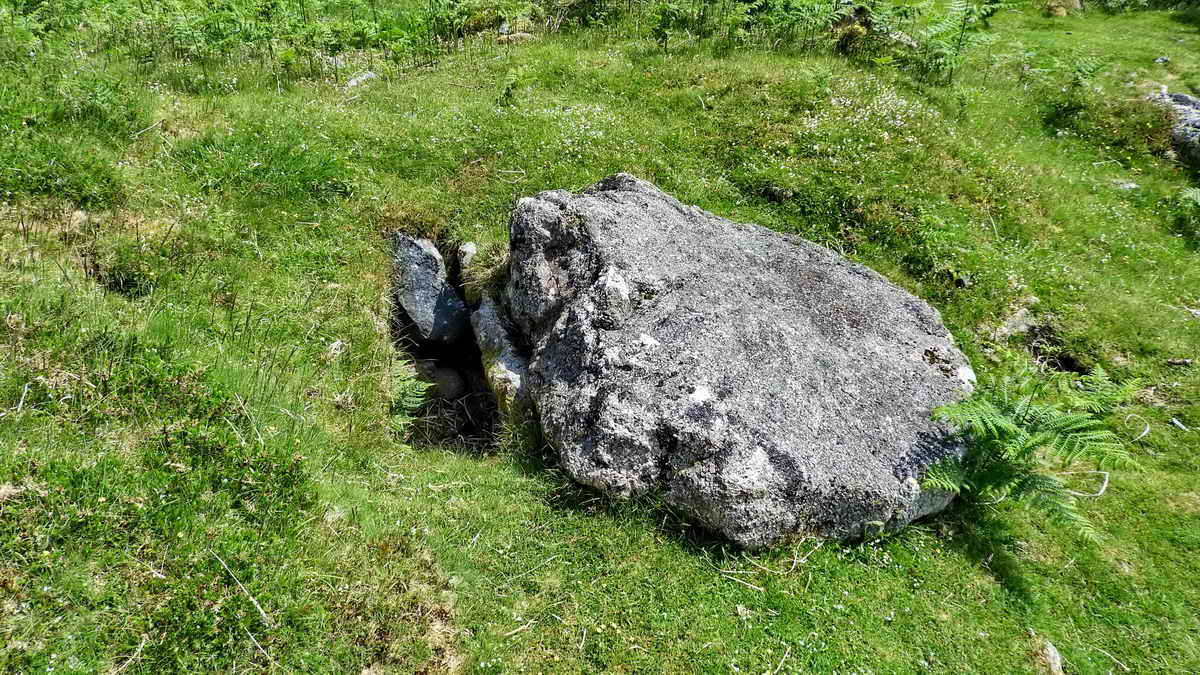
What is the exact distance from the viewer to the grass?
5.38 m

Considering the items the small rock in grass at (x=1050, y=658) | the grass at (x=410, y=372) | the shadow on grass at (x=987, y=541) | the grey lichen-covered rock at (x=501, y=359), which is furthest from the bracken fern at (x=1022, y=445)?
the grey lichen-covered rock at (x=501, y=359)

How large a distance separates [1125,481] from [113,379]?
10596 millimetres

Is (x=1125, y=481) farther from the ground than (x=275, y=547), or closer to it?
closer to it

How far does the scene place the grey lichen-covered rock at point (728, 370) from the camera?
21.4 ft

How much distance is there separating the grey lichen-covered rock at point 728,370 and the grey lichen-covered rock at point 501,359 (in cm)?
37

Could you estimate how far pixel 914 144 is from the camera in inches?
491

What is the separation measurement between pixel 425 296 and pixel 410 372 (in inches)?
61.6

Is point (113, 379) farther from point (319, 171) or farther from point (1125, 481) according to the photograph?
point (1125, 481)

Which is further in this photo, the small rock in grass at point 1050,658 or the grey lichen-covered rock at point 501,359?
the grey lichen-covered rock at point 501,359

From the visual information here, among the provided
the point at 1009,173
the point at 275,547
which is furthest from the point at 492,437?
the point at 1009,173

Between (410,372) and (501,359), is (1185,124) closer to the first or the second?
(501,359)

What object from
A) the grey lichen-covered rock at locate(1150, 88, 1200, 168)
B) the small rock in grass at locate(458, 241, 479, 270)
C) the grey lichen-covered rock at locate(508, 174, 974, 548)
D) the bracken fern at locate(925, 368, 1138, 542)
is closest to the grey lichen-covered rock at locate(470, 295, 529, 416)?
the grey lichen-covered rock at locate(508, 174, 974, 548)

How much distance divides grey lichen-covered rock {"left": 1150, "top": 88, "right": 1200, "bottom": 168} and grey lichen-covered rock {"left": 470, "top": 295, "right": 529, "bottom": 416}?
13934 mm

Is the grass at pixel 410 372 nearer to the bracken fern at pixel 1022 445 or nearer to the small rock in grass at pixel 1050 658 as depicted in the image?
the small rock in grass at pixel 1050 658
